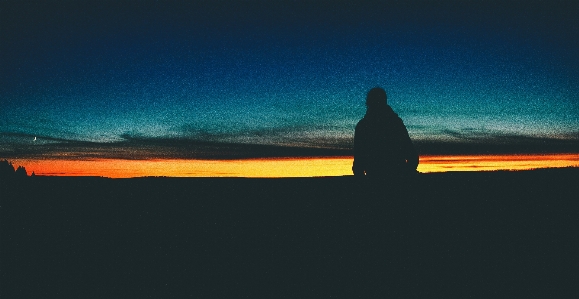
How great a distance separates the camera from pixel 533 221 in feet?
20.2

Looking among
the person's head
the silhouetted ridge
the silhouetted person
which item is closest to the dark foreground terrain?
the silhouetted person

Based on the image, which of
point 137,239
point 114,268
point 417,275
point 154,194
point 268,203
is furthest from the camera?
point 154,194

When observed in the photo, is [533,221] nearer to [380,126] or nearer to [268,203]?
[380,126]

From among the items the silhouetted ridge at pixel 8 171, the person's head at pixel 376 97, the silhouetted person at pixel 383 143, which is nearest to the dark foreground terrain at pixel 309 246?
the silhouetted person at pixel 383 143

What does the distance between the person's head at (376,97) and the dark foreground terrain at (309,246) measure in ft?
3.97

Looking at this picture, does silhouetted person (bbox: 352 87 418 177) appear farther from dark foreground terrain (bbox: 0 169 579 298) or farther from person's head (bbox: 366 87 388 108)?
dark foreground terrain (bbox: 0 169 579 298)

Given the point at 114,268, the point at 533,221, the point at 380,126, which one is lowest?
the point at 114,268

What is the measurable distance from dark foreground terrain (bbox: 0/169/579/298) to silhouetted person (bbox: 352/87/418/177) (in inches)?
10.4

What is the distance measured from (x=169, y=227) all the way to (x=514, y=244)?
210 inches

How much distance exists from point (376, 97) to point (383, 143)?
682 millimetres

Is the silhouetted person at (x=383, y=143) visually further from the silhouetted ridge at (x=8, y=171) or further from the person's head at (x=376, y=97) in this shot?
the silhouetted ridge at (x=8, y=171)

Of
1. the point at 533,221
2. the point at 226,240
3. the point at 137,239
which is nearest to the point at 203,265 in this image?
the point at 226,240

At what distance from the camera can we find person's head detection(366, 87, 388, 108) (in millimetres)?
5406

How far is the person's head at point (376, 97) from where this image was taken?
541cm
